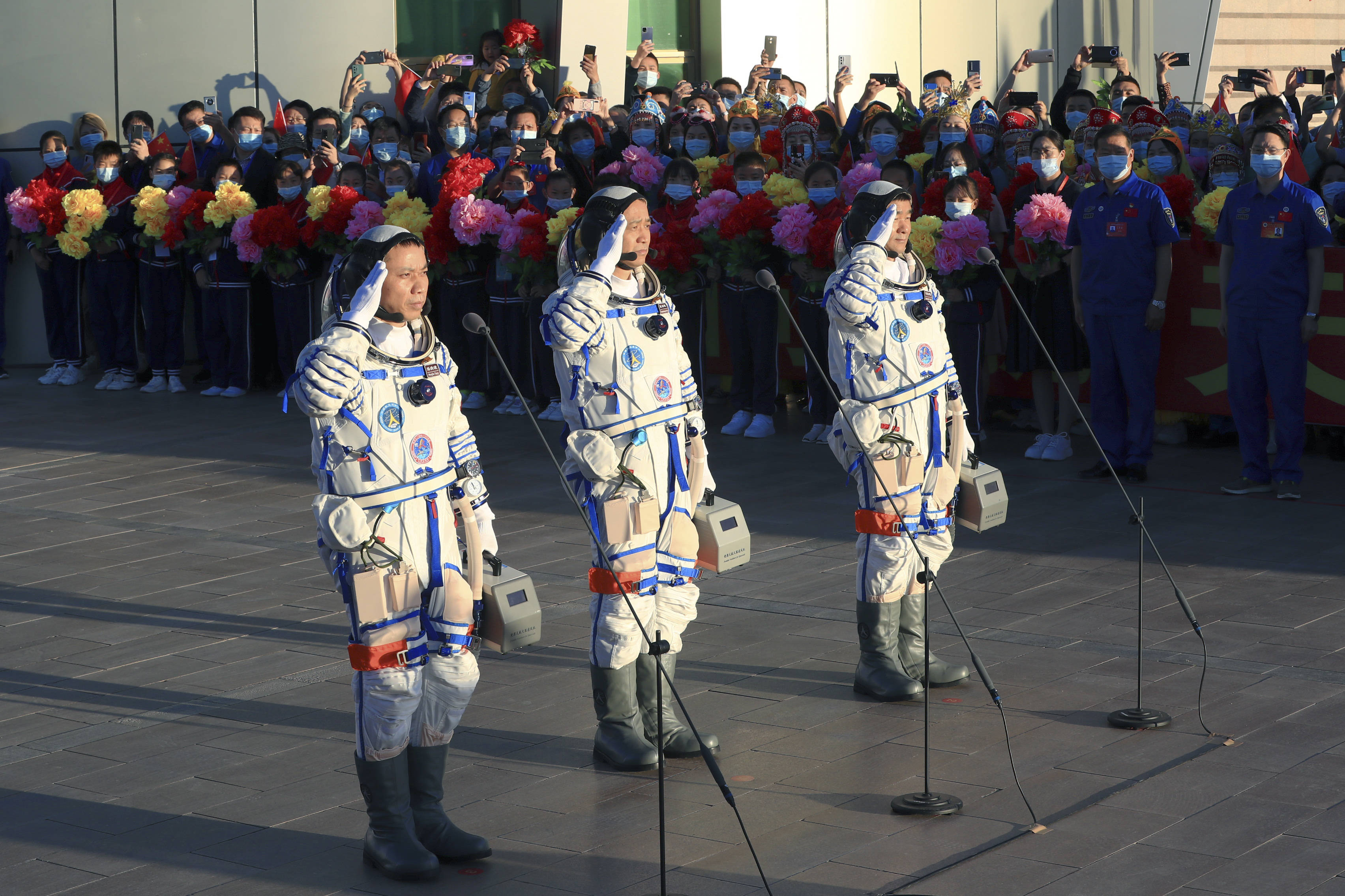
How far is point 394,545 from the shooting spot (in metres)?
5.65

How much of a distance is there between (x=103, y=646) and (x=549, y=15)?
15898 millimetres

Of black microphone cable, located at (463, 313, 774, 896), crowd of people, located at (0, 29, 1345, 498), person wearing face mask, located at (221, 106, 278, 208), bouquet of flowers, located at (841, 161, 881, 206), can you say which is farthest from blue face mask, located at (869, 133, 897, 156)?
black microphone cable, located at (463, 313, 774, 896)

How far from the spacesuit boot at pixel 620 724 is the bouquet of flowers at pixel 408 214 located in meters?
9.45

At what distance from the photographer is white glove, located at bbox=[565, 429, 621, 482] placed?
6566 mm

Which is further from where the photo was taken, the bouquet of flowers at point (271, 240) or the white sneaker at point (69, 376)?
the white sneaker at point (69, 376)

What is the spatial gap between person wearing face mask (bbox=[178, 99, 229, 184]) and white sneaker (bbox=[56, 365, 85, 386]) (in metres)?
2.58

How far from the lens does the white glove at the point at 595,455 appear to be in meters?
6.57

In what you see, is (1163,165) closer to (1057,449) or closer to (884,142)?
(1057,449)

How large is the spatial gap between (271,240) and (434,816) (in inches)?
459

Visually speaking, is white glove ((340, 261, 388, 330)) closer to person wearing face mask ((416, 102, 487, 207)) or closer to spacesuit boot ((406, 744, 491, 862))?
spacesuit boot ((406, 744, 491, 862))

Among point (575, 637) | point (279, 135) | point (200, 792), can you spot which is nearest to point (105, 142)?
point (279, 135)

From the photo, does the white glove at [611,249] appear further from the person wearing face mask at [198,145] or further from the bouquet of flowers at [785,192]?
the person wearing face mask at [198,145]

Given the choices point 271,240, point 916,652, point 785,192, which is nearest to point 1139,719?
point 916,652

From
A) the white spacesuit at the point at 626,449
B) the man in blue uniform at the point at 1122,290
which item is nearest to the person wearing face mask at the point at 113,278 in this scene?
the man in blue uniform at the point at 1122,290
